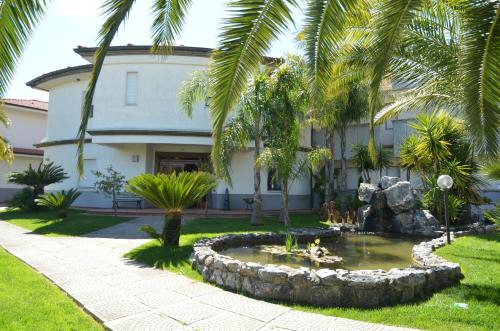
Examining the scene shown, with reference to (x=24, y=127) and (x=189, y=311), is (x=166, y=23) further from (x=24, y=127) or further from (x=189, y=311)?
(x=24, y=127)

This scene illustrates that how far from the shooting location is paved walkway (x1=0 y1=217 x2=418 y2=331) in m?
5.00

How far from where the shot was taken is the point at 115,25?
4.11m

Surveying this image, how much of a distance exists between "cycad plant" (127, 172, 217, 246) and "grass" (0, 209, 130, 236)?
4791mm

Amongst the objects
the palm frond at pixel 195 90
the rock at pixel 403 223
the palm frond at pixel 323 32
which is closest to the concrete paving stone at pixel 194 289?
the palm frond at pixel 323 32

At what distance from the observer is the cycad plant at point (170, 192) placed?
392 inches

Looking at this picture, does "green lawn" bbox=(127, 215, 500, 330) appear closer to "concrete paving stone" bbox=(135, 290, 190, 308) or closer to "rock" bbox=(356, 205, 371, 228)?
"concrete paving stone" bbox=(135, 290, 190, 308)

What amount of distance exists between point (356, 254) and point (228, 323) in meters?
6.15

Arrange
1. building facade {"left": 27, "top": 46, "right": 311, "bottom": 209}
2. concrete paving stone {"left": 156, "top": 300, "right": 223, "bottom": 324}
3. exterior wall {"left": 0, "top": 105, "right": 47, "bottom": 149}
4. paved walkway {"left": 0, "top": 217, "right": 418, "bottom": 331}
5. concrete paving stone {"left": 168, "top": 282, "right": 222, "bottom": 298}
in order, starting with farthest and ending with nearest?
exterior wall {"left": 0, "top": 105, "right": 47, "bottom": 149}, building facade {"left": 27, "top": 46, "right": 311, "bottom": 209}, concrete paving stone {"left": 168, "top": 282, "right": 222, "bottom": 298}, concrete paving stone {"left": 156, "top": 300, "right": 223, "bottom": 324}, paved walkway {"left": 0, "top": 217, "right": 418, "bottom": 331}

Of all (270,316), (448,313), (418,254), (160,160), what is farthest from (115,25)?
(160,160)

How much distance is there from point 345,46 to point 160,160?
1628 centimetres

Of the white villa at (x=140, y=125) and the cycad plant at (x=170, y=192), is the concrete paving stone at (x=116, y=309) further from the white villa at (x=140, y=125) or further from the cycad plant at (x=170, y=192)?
the white villa at (x=140, y=125)

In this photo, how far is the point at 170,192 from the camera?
32.5 feet

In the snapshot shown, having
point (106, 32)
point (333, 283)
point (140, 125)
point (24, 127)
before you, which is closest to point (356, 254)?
point (333, 283)

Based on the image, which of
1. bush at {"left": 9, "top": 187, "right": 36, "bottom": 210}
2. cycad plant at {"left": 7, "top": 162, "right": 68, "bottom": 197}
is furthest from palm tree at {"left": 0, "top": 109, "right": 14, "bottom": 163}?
bush at {"left": 9, "top": 187, "right": 36, "bottom": 210}
